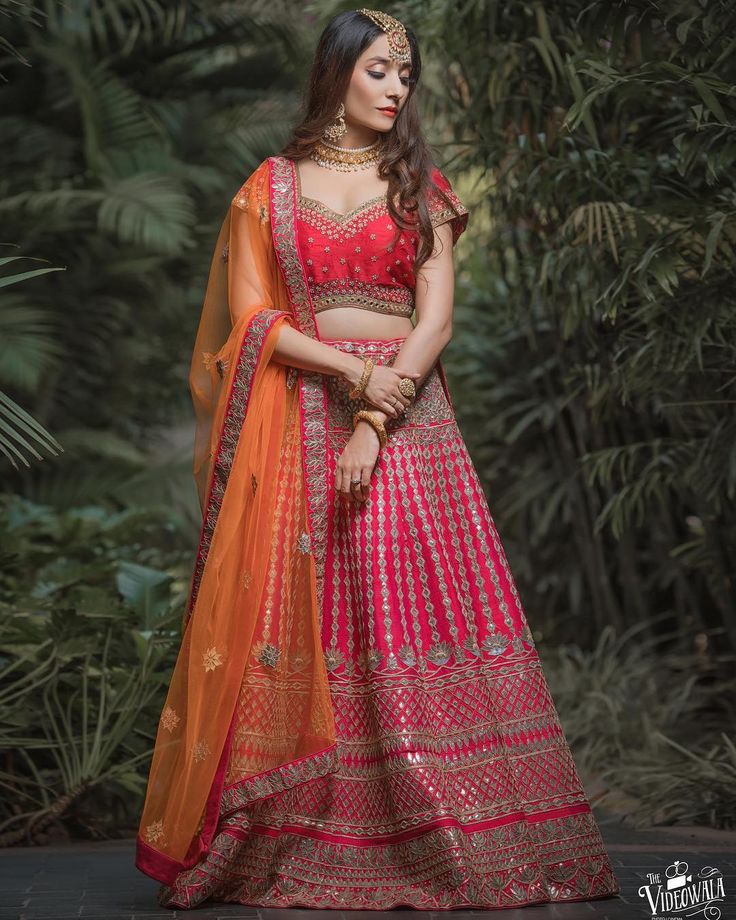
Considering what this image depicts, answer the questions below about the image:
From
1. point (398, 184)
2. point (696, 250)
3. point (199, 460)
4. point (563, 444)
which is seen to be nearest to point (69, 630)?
point (199, 460)

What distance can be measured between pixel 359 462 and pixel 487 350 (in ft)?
12.6

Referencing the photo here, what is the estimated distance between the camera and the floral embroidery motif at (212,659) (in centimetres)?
275

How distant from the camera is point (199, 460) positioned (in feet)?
9.94

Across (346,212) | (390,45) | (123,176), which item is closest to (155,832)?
(346,212)

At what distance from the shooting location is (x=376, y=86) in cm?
295

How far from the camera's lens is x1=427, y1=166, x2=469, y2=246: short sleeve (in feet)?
9.81

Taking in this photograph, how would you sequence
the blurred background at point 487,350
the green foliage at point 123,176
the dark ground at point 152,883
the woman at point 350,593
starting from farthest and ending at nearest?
the green foliage at point 123,176 < the blurred background at point 487,350 < the woman at point 350,593 < the dark ground at point 152,883

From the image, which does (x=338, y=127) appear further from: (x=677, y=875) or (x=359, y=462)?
(x=677, y=875)

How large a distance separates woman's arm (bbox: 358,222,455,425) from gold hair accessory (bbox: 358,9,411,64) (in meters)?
0.39

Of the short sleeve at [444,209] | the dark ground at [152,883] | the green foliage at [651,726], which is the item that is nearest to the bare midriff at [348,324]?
the short sleeve at [444,209]

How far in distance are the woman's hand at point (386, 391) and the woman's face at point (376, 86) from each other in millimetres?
576

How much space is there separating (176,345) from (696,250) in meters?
5.50

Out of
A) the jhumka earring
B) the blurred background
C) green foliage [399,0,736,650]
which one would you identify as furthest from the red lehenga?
green foliage [399,0,736,650]

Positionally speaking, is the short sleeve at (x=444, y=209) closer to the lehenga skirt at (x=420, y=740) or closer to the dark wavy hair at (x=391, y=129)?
the dark wavy hair at (x=391, y=129)
